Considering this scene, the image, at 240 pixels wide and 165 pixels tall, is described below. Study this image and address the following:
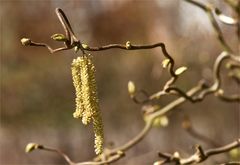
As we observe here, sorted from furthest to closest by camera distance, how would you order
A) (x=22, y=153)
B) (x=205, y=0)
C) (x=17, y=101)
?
(x=17, y=101)
(x=22, y=153)
(x=205, y=0)

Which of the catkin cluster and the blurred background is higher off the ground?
the blurred background

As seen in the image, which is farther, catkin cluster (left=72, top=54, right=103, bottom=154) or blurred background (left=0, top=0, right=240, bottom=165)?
blurred background (left=0, top=0, right=240, bottom=165)

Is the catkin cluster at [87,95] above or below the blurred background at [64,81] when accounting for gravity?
below

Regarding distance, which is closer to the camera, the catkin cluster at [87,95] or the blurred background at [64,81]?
the catkin cluster at [87,95]

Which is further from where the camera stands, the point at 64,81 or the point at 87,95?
the point at 64,81

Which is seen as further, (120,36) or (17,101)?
(120,36)

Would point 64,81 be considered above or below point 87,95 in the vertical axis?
above

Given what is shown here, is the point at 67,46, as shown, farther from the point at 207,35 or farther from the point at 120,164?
the point at 120,164

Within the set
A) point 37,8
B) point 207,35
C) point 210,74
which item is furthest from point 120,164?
point 37,8
